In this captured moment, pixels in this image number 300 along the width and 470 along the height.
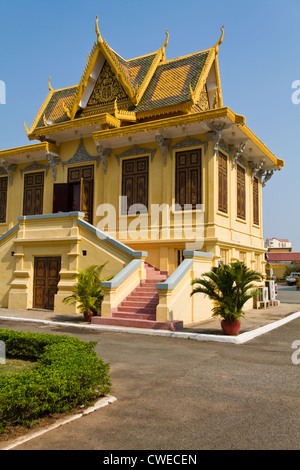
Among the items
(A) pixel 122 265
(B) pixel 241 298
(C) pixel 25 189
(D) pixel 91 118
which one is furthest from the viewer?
(C) pixel 25 189

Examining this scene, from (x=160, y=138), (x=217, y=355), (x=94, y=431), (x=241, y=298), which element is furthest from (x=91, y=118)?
(x=94, y=431)

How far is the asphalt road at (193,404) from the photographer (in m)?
3.87

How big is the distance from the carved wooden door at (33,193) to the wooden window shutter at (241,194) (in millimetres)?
9729

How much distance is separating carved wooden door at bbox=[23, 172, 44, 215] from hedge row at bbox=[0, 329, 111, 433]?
14742mm

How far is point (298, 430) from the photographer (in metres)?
4.16

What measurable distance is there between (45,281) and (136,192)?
17.7ft

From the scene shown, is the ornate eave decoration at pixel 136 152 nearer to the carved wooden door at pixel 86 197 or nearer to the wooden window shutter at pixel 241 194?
the carved wooden door at pixel 86 197

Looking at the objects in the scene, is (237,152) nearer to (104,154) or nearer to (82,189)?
(104,154)

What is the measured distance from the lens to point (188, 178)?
1623 cm

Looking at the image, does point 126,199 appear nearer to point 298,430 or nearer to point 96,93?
point 96,93

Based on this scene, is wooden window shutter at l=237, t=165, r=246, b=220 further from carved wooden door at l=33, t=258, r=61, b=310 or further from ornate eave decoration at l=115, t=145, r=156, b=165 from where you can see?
carved wooden door at l=33, t=258, r=61, b=310

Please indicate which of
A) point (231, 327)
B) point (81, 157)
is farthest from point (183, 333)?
point (81, 157)
